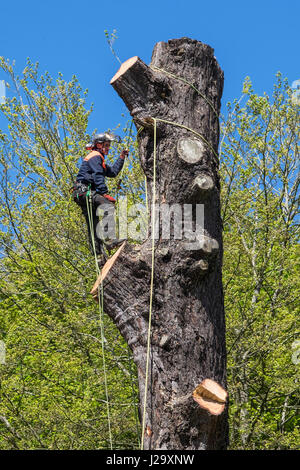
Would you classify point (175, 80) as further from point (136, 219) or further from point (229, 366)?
point (136, 219)

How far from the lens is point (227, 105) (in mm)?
11992

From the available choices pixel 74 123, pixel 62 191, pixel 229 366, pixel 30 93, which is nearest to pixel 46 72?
pixel 30 93

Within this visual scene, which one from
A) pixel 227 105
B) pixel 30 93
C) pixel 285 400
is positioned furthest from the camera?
pixel 30 93

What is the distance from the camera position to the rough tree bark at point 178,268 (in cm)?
402

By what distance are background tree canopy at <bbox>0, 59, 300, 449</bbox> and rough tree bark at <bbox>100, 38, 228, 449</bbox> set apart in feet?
13.8

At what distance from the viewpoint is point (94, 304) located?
1173 centimetres

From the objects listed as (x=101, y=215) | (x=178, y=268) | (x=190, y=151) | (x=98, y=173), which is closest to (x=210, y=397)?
(x=178, y=268)

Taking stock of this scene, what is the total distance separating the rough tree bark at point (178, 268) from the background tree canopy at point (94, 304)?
Result: 4196 mm

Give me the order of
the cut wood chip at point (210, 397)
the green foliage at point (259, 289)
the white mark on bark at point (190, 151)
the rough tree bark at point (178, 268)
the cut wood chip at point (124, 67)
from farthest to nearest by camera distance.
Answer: the green foliage at point (259, 289)
the cut wood chip at point (124, 67)
the white mark on bark at point (190, 151)
the rough tree bark at point (178, 268)
the cut wood chip at point (210, 397)

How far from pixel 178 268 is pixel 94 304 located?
7619 millimetres

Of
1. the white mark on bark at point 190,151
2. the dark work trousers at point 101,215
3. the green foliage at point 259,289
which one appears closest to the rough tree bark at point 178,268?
the white mark on bark at point 190,151

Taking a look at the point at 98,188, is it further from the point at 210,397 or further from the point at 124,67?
the point at 210,397

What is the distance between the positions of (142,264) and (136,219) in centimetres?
727

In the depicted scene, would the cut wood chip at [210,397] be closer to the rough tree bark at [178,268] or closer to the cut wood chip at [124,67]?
the rough tree bark at [178,268]
